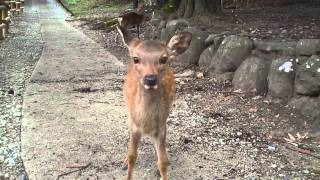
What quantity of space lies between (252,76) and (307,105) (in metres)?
1.13

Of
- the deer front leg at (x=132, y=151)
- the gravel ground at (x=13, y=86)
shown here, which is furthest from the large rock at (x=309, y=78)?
the gravel ground at (x=13, y=86)

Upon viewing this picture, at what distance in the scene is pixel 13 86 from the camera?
6.95m

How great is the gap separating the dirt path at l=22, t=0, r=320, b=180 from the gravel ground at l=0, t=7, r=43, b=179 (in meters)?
0.11

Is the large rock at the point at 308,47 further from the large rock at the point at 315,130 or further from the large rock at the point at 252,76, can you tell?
the large rock at the point at 315,130

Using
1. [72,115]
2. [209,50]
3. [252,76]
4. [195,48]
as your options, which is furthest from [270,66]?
[72,115]

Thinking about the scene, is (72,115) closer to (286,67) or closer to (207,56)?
(286,67)

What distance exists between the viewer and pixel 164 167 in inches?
149

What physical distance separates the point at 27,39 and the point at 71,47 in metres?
2.14

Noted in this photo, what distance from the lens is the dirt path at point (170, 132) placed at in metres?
4.20

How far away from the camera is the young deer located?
3.35 m

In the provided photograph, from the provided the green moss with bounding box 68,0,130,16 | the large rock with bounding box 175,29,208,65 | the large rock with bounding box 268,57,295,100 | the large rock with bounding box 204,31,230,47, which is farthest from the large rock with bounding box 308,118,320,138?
the green moss with bounding box 68,0,130,16

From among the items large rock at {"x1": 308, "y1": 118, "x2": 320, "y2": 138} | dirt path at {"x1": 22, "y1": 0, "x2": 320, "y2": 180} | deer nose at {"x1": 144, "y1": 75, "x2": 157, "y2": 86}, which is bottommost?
dirt path at {"x1": 22, "y1": 0, "x2": 320, "y2": 180}

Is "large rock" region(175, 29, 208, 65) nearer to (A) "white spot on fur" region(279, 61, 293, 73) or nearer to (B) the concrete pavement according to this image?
(B) the concrete pavement

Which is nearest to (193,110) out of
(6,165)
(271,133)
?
(271,133)
